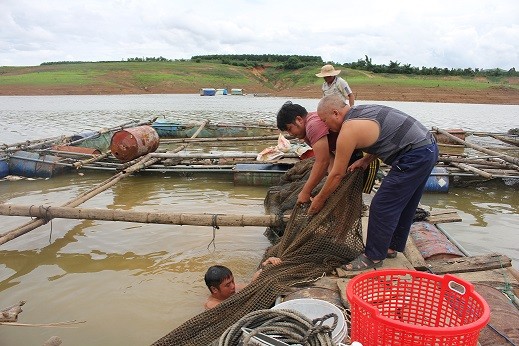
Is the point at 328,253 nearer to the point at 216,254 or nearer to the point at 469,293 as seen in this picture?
the point at 469,293

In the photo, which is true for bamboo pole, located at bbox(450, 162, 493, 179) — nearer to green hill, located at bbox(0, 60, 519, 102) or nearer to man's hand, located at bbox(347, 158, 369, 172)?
man's hand, located at bbox(347, 158, 369, 172)

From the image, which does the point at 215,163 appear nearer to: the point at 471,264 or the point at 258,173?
the point at 258,173

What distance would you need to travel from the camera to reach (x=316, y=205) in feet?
12.5

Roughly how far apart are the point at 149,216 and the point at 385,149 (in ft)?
10.3

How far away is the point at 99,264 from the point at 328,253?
3173mm

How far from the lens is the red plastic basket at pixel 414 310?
6.12ft

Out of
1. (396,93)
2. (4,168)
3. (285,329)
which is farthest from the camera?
(396,93)

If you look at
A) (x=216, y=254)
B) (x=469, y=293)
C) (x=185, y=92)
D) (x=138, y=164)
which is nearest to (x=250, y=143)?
(x=138, y=164)

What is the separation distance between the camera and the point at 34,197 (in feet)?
27.1

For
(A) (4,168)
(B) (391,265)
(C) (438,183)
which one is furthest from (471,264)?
(A) (4,168)

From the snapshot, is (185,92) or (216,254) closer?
(216,254)

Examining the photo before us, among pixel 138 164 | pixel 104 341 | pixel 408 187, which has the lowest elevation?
pixel 104 341

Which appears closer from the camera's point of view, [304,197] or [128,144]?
[304,197]

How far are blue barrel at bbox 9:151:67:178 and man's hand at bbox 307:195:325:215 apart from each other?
7.86 meters
